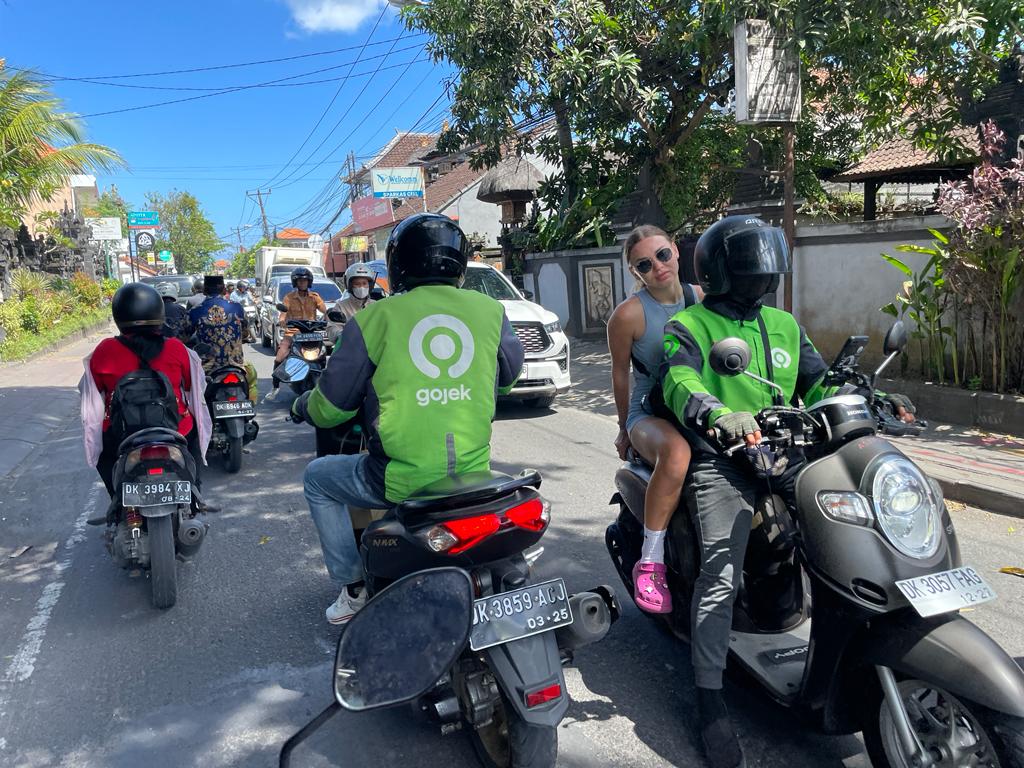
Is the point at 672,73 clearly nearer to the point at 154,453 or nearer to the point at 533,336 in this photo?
the point at 533,336

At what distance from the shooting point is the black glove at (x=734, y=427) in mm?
2355

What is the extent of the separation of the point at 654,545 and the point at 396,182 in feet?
77.5

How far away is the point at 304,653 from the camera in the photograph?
356 cm

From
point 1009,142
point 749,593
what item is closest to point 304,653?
point 749,593

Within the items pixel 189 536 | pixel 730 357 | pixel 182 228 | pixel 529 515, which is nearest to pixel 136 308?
pixel 189 536

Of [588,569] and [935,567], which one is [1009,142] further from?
[935,567]

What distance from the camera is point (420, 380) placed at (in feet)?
8.70

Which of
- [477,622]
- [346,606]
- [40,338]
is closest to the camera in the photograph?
[477,622]

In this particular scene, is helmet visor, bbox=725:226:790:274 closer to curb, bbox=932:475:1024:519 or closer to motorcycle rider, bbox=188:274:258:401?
curb, bbox=932:475:1024:519

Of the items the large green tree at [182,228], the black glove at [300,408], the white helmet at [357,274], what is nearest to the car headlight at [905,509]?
the black glove at [300,408]

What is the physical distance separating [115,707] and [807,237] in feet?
29.6

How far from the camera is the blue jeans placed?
2.93 metres

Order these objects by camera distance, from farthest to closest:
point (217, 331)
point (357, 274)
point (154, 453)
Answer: point (357, 274) < point (217, 331) < point (154, 453)

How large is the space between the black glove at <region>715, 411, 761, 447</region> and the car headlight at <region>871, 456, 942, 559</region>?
37 cm
